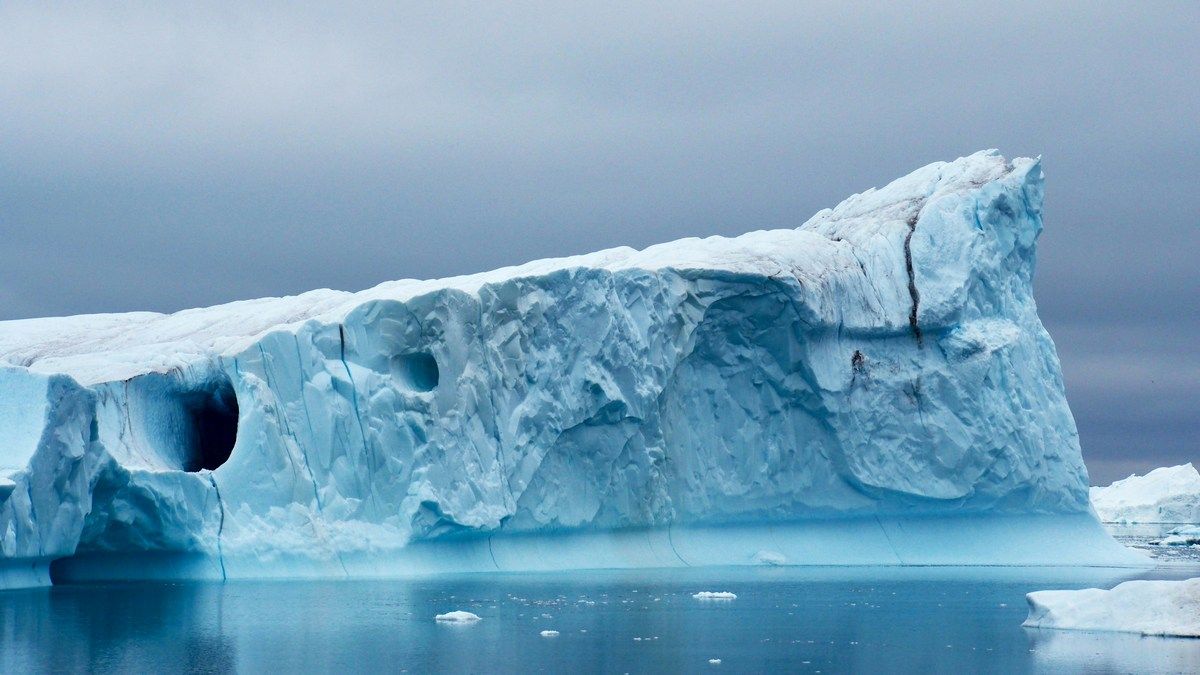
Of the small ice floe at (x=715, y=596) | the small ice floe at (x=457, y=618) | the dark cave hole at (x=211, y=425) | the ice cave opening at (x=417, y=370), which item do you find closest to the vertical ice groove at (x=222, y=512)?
the dark cave hole at (x=211, y=425)

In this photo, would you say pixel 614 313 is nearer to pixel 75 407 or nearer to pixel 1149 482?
pixel 75 407

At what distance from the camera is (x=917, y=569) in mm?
24203

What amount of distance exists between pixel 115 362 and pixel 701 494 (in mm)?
9283

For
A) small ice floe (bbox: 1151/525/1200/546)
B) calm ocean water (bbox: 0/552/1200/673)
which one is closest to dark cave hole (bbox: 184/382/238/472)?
calm ocean water (bbox: 0/552/1200/673)

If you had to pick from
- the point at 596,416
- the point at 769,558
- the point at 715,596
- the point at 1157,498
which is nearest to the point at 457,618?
the point at 715,596

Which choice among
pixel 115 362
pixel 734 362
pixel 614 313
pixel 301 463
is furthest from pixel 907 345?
pixel 115 362

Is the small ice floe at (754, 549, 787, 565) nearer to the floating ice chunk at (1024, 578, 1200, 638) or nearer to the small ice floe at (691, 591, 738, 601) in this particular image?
the small ice floe at (691, 591, 738, 601)

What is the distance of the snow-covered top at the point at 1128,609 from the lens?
14.1m

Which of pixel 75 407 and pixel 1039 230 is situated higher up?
pixel 1039 230

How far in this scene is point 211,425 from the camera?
22016 millimetres

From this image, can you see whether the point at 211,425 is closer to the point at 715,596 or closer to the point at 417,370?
the point at 417,370

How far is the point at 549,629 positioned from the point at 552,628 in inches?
4.4

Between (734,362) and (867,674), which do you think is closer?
(867,674)

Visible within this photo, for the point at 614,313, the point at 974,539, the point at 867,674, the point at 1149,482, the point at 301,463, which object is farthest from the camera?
the point at 1149,482
